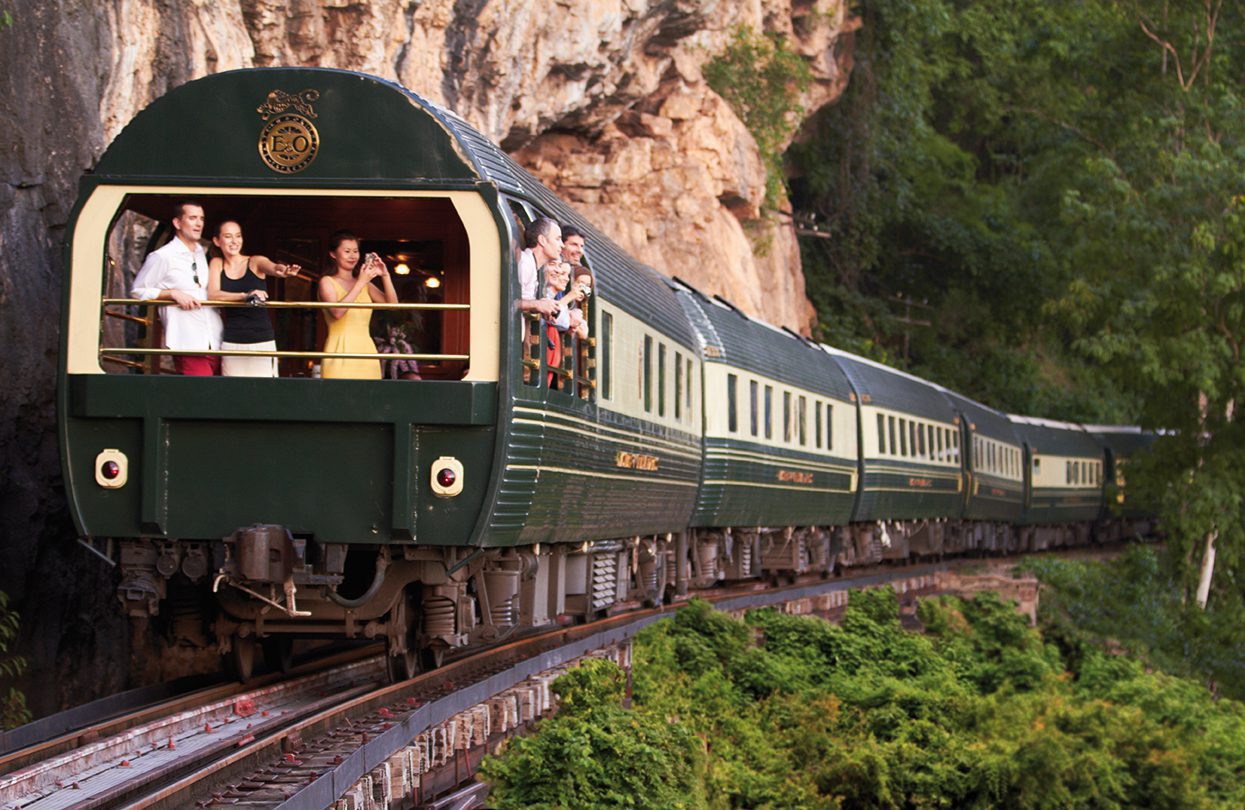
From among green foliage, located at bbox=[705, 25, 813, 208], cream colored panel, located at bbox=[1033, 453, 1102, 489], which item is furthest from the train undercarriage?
cream colored panel, located at bbox=[1033, 453, 1102, 489]

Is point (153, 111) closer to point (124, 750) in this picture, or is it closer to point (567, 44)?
point (124, 750)

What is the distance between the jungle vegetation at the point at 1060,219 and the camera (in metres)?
28.4

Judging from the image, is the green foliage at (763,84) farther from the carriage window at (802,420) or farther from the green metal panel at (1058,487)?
the carriage window at (802,420)

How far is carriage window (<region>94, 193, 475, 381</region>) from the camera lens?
9.27m

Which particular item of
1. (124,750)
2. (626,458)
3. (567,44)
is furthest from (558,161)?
(124,750)

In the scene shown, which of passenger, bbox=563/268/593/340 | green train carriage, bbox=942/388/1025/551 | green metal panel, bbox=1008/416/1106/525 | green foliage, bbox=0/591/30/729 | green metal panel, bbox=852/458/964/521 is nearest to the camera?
green foliage, bbox=0/591/30/729

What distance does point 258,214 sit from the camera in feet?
34.2

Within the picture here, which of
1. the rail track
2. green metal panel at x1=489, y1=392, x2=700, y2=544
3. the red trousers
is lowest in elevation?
the rail track

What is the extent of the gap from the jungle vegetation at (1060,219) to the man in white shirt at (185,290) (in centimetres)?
2131

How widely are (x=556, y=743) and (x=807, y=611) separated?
425 inches

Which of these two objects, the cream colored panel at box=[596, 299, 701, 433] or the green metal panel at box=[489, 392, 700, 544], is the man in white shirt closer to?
the green metal panel at box=[489, 392, 700, 544]

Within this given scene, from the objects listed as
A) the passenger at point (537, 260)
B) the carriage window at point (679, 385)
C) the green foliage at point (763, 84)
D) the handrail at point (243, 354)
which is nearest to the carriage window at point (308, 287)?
the handrail at point (243, 354)

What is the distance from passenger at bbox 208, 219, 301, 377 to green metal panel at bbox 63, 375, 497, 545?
0.84ft

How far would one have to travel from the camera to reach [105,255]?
9203mm
